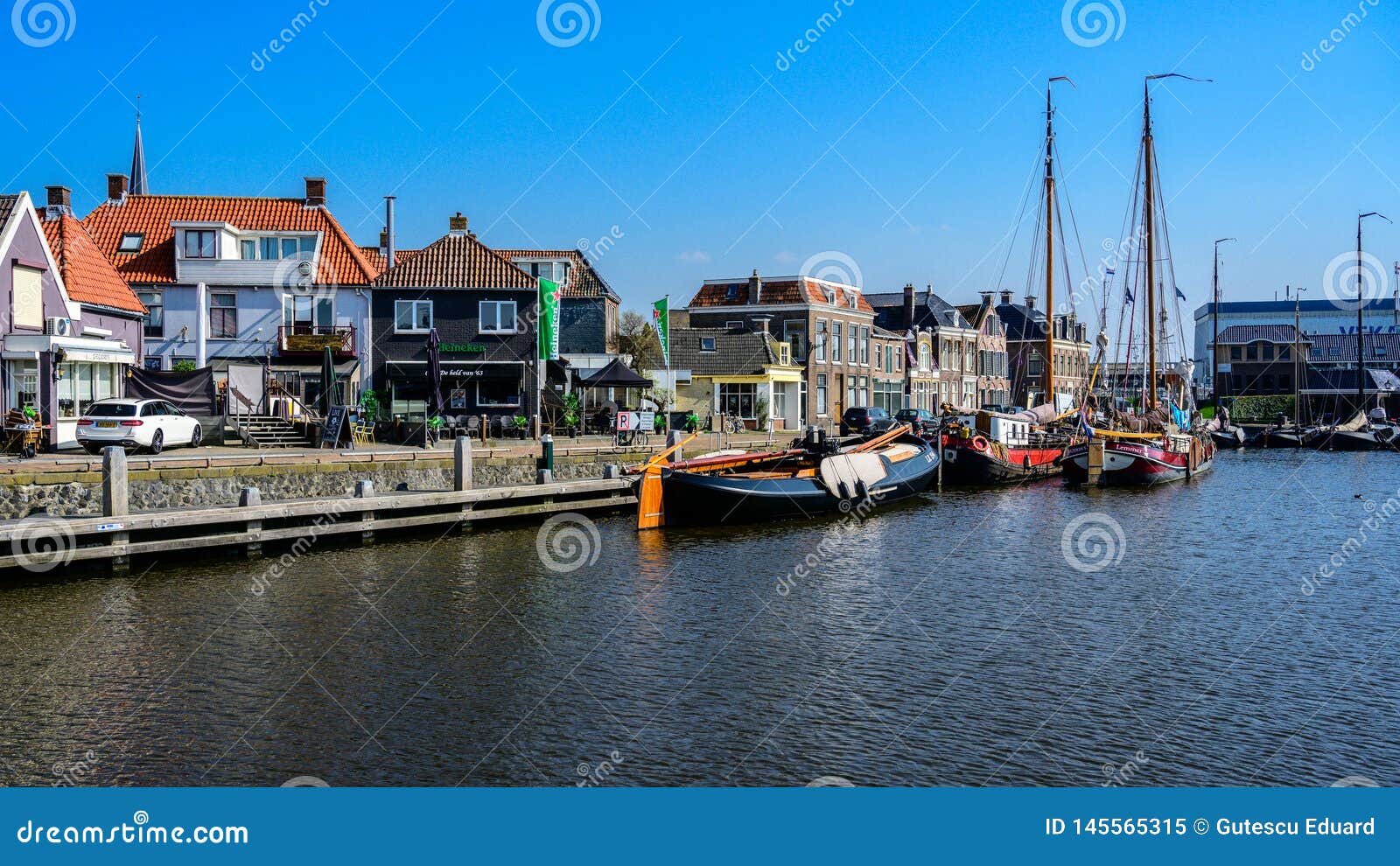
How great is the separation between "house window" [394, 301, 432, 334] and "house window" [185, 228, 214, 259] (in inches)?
283

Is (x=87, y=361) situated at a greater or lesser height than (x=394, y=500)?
greater

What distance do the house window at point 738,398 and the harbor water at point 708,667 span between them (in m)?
Result: 35.7

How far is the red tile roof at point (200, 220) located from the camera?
45500mm

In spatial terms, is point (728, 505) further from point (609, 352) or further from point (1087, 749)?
point (609, 352)

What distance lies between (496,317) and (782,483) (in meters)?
19.8

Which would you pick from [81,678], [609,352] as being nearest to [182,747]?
[81,678]

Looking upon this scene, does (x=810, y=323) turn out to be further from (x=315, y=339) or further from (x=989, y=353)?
(x=989, y=353)

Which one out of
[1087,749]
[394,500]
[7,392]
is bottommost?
[1087,749]

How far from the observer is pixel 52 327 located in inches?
1227

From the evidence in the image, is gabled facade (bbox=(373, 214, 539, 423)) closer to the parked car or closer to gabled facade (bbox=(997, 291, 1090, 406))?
the parked car

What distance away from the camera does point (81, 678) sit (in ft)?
47.2

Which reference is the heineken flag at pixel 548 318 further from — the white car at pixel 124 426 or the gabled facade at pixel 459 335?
the white car at pixel 124 426

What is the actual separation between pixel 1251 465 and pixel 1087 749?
49.8m

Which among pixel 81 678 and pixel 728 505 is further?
pixel 728 505
